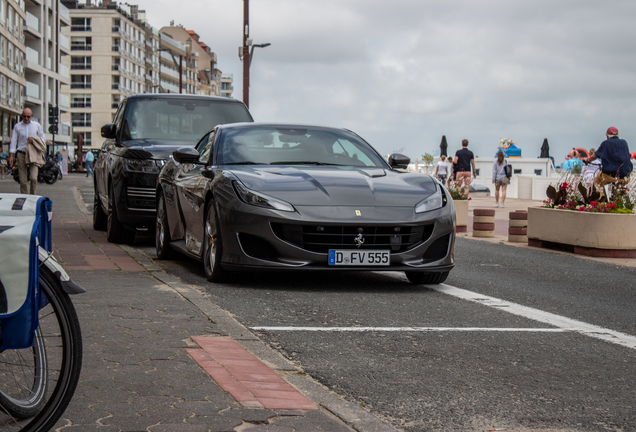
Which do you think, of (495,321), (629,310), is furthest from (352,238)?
(629,310)

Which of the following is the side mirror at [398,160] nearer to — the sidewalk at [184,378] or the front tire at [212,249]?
the front tire at [212,249]

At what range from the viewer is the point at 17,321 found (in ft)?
9.00

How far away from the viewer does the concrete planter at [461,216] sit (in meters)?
16.3

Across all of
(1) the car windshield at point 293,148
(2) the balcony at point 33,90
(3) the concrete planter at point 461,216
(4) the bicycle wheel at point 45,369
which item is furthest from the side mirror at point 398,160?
(2) the balcony at point 33,90

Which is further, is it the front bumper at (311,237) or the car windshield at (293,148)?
the car windshield at (293,148)

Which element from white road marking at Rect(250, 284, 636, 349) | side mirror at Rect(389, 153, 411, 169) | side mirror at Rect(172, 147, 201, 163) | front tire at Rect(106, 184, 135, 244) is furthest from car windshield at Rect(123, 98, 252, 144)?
white road marking at Rect(250, 284, 636, 349)

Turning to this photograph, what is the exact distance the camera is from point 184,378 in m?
3.99

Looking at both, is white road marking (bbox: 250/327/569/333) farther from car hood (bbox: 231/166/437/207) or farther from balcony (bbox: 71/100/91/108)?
balcony (bbox: 71/100/91/108)

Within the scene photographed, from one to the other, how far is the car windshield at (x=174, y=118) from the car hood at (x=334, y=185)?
4.46 m

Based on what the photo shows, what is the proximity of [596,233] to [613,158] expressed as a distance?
241 inches

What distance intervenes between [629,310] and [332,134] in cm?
334

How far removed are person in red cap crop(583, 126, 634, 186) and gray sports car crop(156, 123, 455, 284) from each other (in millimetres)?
10353

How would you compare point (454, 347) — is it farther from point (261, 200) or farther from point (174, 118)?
point (174, 118)

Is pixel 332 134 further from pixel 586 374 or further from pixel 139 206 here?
pixel 586 374
